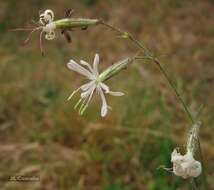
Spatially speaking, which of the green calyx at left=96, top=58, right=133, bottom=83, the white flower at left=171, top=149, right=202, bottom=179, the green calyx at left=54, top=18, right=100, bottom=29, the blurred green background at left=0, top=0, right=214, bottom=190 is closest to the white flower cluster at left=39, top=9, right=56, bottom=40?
the green calyx at left=54, top=18, right=100, bottom=29

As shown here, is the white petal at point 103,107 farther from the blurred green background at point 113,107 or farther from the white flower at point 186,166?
the blurred green background at point 113,107

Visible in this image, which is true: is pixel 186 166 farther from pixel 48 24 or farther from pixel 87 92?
pixel 48 24

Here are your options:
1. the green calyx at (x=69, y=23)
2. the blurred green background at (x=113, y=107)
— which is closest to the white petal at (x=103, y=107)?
the green calyx at (x=69, y=23)

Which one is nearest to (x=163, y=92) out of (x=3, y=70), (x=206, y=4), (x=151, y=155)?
(x=151, y=155)

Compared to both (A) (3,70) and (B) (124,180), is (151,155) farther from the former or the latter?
(A) (3,70)

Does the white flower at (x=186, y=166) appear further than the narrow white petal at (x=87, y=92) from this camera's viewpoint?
No

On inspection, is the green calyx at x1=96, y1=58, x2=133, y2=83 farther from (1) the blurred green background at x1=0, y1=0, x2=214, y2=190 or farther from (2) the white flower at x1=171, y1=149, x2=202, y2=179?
(1) the blurred green background at x1=0, y1=0, x2=214, y2=190
